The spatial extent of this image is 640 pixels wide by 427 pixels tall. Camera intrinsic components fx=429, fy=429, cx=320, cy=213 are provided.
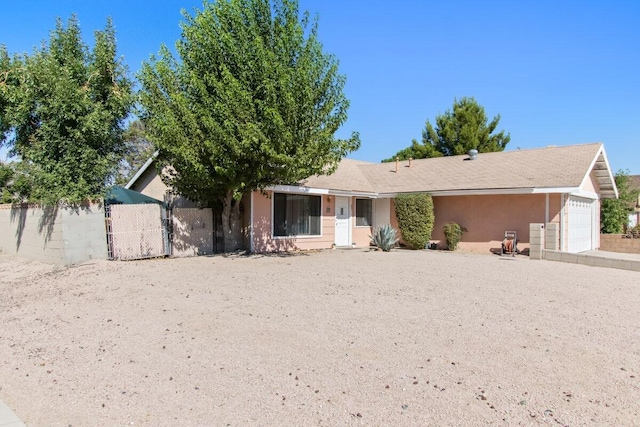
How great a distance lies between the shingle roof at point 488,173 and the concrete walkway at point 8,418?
44.0 ft

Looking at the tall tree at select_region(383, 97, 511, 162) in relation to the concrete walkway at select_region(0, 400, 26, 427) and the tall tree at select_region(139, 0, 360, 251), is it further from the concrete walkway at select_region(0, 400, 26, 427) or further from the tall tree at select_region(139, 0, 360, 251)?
the concrete walkway at select_region(0, 400, 26, 427)

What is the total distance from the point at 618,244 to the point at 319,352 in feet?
64.6

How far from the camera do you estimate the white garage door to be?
1659 cm

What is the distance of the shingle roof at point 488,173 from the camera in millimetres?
16062

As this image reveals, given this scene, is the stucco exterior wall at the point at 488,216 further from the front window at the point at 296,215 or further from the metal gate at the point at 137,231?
the metal gate at the point at 137,231

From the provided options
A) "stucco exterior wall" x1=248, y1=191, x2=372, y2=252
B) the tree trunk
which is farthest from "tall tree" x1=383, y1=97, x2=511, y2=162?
the tree trunk

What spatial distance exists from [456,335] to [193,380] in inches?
132

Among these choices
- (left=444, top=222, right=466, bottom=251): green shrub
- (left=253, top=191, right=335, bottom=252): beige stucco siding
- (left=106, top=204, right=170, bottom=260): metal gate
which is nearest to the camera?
(left=106, top=204, right=170, bottom=260): metal gate

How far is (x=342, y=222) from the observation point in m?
18.9

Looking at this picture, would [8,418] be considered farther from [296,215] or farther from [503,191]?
[503,191]

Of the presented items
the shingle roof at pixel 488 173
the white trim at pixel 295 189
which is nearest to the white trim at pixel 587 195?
the shingle roof at pixel 488 173

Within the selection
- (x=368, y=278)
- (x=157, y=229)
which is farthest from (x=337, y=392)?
(x=157, y=229)

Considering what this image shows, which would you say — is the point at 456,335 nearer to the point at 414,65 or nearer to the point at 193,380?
the point at 193,380

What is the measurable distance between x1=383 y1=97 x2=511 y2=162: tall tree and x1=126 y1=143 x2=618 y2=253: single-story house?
15544 millimetres
